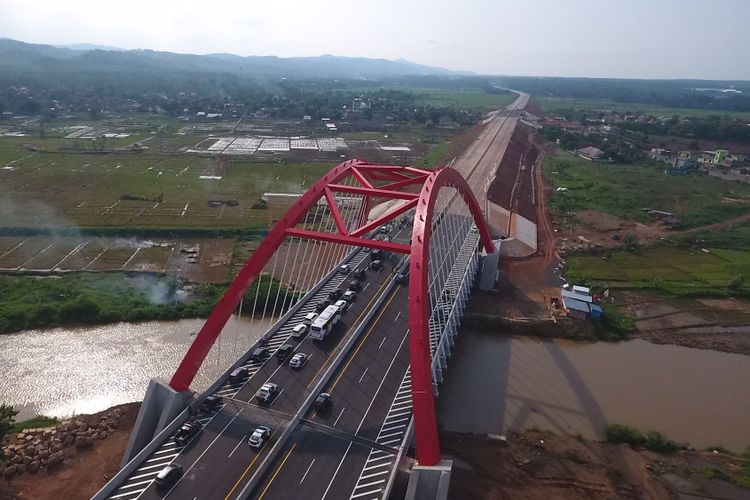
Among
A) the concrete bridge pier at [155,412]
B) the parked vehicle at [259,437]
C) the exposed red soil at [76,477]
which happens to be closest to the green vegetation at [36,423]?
the exposed red soil at [76,477]

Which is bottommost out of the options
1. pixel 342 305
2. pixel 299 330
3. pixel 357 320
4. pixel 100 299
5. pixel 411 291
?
pixel 100 299

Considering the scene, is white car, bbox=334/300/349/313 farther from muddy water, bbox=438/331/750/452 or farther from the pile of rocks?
the pile of rocks

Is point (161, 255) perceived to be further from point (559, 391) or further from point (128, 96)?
point (128, 96)

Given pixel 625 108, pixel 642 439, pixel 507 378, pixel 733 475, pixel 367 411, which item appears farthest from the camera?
pixel 625 108

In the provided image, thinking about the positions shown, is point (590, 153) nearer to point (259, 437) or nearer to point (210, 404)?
point (210, 404)

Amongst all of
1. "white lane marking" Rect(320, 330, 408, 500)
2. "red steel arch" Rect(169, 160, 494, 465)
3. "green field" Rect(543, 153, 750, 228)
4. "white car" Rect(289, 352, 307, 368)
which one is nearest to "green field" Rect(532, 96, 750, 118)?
"green field" Rect(543, 153, 750, 228)

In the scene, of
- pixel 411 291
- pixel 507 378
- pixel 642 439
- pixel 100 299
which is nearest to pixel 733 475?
pixel 642 439
